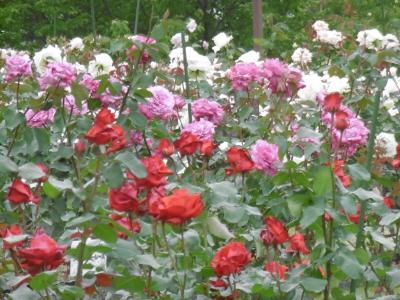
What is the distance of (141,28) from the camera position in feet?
42.7

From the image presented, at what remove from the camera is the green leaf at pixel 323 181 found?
5.41ft

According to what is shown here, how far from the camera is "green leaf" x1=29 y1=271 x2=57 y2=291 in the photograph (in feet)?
4.69

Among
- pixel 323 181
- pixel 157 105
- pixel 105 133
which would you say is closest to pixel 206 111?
pixel 157 105

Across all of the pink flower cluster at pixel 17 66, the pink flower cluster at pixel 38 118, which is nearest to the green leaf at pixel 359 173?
the pink flower cluster at pixel 38 118

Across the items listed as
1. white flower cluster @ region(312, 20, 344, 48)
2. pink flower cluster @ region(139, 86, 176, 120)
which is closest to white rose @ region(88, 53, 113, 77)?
pink flower cluster @ region(139, 86, 176, 120)

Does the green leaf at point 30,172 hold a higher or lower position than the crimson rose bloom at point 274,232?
higher

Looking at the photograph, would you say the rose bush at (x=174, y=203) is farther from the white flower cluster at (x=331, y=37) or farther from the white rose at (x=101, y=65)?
the white flower cluster at (x=331, y=37)

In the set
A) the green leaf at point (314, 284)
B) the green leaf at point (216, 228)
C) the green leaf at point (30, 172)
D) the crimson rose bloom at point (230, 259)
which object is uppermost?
the green leaf at point (30, 172)

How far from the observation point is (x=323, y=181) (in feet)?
5.41

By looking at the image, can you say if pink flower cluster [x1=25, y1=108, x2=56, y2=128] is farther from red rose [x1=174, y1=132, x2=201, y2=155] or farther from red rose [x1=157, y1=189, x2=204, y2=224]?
red rose [x1=157, y1=189, x2=204, y2=224]

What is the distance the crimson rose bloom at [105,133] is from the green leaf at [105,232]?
0.16 m

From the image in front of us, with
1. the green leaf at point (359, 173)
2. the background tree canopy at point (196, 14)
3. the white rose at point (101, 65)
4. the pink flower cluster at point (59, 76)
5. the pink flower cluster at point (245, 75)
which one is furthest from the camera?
the background tree canopy at point (196, 14)

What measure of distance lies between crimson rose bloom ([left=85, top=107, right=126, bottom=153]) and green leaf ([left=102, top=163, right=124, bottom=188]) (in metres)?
0.04

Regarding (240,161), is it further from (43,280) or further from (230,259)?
(43,280)
